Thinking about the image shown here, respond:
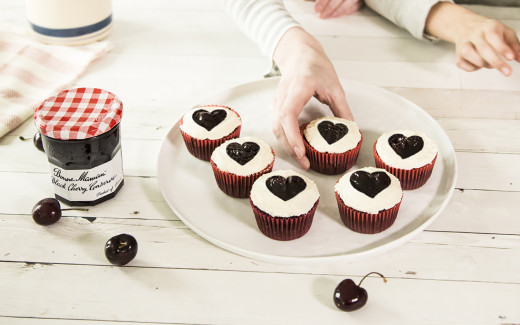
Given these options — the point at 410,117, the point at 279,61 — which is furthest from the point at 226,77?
the point at 410,117

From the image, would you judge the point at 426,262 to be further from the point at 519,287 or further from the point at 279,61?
the point at 279,61

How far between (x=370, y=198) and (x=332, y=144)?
211 millimetres

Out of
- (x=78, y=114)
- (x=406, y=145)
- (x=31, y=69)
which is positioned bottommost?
(x=31, y=69)

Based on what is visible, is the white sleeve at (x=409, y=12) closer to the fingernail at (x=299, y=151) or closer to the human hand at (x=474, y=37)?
the human hand at (x=474, y=37)

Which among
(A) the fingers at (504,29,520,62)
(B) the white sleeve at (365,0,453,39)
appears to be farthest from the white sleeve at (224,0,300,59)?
(A) the fingers at (504,29,520,62)

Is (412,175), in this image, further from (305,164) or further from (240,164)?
(240,164)

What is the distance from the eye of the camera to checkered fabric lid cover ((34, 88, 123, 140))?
1.06m

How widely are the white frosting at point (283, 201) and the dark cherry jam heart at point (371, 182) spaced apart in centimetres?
9

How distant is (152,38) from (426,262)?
1180 mm

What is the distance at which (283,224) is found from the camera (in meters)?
1.09

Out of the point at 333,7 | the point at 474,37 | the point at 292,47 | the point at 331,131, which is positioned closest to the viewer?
the point at 331,131

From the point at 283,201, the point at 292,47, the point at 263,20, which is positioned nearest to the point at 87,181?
the point at 283,201

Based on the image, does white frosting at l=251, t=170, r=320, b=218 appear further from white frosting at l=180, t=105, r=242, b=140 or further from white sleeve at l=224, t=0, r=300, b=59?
white sleeve at l=224, t=0, r=300, b=59

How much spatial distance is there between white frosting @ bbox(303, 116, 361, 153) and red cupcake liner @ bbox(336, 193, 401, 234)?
0.17 m
